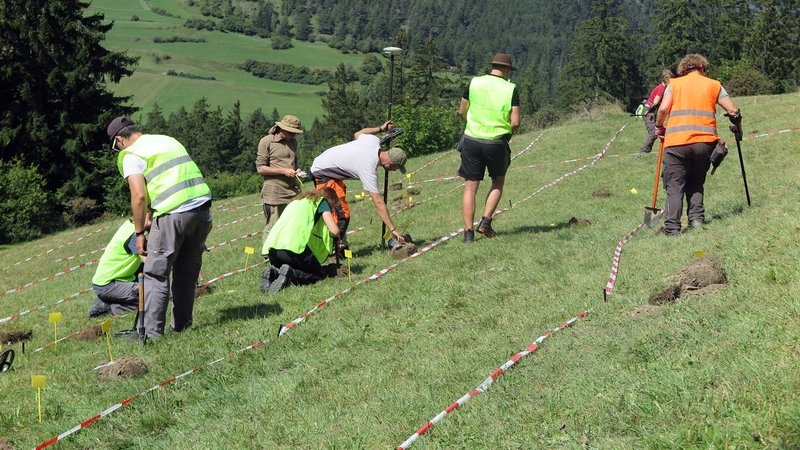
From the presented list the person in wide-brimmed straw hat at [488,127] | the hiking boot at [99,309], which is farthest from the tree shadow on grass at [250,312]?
the person in wide-brimmed straw hat at [488,127]

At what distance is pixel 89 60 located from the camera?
38.2 metres

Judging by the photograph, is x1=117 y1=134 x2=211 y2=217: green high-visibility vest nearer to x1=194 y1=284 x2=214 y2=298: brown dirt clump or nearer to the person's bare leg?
x1=194 y1=284 x2=214 y2=298: brown dirt clump

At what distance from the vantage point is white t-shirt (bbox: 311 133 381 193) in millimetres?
10203

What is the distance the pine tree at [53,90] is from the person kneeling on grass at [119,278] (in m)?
29.5

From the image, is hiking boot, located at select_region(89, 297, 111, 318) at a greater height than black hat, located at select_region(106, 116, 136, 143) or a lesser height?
lesser

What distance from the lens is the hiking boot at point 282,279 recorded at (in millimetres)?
9461

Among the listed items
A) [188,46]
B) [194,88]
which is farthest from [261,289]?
[188,46]

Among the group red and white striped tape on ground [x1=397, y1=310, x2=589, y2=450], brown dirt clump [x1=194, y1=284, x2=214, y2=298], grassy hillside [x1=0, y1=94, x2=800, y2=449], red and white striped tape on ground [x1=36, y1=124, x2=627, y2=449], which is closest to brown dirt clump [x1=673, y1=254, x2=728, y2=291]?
grassy hillside [x1=0, y1=94, x2=800, y2=449]

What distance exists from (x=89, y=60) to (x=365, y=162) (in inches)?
1278

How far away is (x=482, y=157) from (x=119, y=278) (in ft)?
16.1

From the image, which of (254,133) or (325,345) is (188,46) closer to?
(254,133)

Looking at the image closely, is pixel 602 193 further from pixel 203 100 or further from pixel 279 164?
pixel 203 100

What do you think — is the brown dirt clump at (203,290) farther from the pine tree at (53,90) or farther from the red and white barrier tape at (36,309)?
the pine tree at (53,90)

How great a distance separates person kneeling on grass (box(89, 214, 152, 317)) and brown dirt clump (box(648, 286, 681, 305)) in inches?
248
